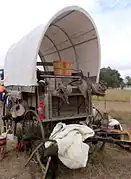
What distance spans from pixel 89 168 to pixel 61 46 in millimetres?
3442

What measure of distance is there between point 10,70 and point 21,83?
3.19 ft

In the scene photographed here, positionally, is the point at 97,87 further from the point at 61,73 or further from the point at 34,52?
the point at 34,52

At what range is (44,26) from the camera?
407 centimetres

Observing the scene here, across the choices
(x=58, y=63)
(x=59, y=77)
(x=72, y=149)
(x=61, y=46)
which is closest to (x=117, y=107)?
(x=61, y=46)

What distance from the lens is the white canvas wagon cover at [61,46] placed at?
13.8ft

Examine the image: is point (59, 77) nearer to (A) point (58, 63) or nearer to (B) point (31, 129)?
(A) point (58, 63)

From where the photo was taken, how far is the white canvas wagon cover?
13.8ft

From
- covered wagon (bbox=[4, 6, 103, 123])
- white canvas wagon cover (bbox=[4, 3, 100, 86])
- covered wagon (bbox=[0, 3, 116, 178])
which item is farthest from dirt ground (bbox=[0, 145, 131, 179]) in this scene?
white canvas wagon cover (bbox=[4, 3, 100, 86])

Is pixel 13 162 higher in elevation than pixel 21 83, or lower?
lower

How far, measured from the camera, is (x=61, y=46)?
6.14 metres

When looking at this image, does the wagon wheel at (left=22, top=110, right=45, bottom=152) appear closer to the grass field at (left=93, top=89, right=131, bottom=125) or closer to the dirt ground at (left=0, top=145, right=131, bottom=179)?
the dirt ground at (left=0, top=145, right=131, bottom=179)

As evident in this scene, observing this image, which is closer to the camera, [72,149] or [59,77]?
[72,149]

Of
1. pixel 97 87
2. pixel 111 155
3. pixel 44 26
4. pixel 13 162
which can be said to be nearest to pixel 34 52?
pixel 44 26

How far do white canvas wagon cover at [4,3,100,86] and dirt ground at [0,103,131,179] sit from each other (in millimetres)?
1666
